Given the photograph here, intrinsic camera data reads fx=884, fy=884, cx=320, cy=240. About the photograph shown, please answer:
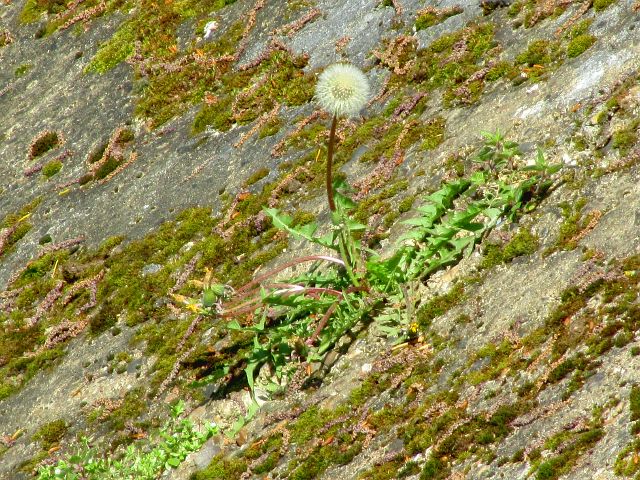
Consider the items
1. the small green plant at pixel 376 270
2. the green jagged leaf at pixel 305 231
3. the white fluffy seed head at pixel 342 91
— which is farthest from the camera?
the green jagged leaf at pixel 305 231

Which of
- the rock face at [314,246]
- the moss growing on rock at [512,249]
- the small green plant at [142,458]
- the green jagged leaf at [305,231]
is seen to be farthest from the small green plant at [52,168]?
the moss growing on rock at [512,249]

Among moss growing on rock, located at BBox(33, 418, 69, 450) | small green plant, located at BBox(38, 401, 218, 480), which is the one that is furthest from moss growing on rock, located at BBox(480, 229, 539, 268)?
moss growing on rock, located at BBox(33, 418, 69, 450)

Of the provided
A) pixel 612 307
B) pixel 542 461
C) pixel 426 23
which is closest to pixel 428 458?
pixel 542 461

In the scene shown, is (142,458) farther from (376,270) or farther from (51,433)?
(376,270)

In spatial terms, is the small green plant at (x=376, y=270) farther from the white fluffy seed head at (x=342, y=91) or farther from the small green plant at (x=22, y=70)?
the small green plant at (x=22, y=70)

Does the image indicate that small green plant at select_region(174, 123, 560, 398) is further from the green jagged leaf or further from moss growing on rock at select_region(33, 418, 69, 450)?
moss growing on rock at select_region(33, 418, 69, 450)

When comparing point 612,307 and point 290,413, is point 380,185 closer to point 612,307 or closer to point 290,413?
point 290,413

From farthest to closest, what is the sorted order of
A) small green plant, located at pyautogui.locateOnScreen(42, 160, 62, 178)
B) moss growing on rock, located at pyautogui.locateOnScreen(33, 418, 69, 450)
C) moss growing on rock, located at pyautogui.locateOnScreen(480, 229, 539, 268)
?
small green plant, located at pyautogui.locateOnScreen(42, 160, 62, 178), moss growing on rock, located at pyautogui.locateOnScreen(33, 418, 69, 450), moss growing on rock, located at pyautogui.locateOnScreen(480, 229, 539, 268)

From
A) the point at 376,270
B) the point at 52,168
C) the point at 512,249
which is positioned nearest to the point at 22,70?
the point at 52,168
